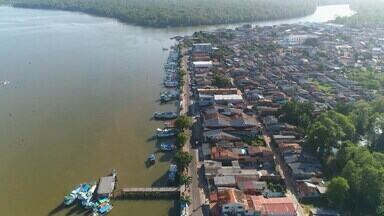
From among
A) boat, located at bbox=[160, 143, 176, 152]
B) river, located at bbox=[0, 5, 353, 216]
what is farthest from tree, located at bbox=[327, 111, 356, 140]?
river, located at bbox=[0, 5, 353, 216]

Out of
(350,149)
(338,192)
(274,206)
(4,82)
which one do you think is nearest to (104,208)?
(274,206)

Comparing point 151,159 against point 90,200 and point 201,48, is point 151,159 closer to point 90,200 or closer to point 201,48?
point 90,200

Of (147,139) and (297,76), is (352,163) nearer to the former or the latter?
(147,139)

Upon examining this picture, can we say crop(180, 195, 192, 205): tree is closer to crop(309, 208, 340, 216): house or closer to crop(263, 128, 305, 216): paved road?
crop(263, 128, 305, 216): paved road

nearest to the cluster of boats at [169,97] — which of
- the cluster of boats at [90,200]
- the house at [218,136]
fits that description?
the house at [218,136]

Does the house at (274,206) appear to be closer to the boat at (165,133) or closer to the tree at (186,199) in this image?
the tree at (186,199)

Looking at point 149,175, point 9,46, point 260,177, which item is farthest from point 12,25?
point 260,177

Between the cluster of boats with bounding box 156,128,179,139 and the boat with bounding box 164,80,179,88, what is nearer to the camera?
the cluster of boats with bounding box 156,128,179,139
